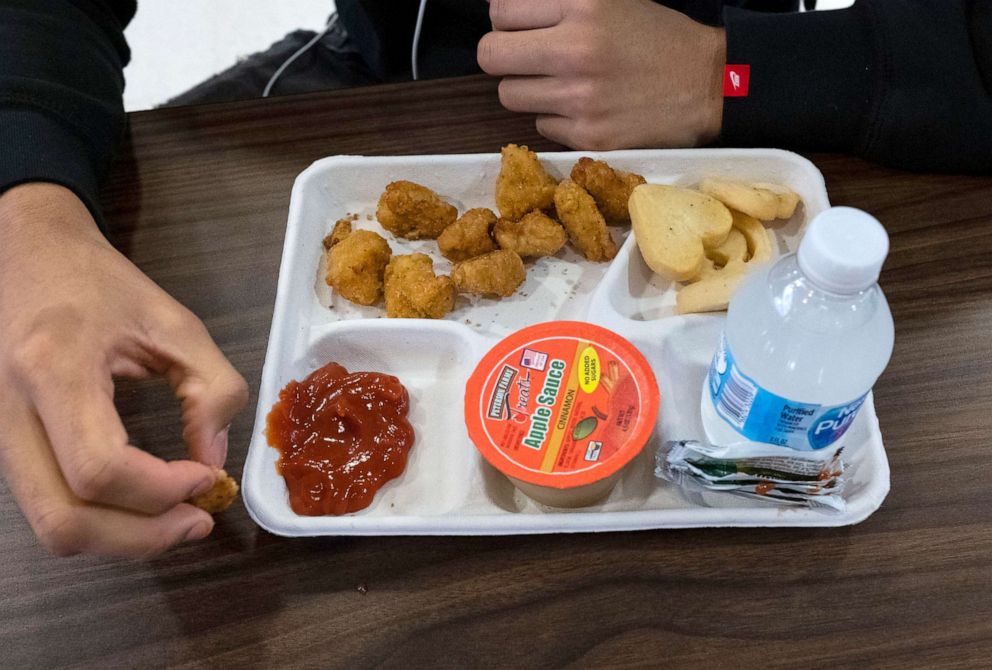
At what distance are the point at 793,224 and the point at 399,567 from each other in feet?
2.76

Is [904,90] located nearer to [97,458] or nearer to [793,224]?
[793,224]

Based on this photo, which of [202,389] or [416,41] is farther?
[416,41]

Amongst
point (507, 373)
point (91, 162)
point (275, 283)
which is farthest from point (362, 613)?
point (91, 162)

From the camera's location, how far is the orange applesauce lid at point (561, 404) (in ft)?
3.15

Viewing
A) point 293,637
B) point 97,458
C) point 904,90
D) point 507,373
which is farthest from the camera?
point 904,90

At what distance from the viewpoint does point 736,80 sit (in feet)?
4.27

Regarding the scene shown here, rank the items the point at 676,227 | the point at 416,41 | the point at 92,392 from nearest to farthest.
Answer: the point at 92,392, the point at 676,227, the point at 416,41

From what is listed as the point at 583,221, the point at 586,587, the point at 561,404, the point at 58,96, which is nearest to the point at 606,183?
the point at 583,221

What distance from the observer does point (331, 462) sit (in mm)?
1062

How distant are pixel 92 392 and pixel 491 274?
0.58m

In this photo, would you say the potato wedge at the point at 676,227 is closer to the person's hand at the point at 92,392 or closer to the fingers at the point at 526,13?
the fingers at the point at 526,13

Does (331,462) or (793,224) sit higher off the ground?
(793,224)

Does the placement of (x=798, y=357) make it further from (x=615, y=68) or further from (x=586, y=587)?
(x=615, y=68)

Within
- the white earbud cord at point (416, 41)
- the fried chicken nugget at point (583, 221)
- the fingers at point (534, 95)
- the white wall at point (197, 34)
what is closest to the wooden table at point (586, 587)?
the fried chicken nugget at point (583, 221)
